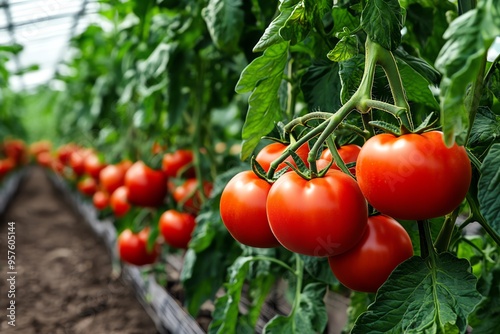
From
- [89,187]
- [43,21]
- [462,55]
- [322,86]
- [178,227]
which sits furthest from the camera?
[43,21]

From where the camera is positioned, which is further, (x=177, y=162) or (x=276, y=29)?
(x=177, y=162)

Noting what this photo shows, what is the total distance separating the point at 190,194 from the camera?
159 centimetres

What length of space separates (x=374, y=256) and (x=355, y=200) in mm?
94

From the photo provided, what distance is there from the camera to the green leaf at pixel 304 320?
0.93 metres

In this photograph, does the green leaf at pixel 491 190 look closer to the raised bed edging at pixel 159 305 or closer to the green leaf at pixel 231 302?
the green leaf at pixel 231 302

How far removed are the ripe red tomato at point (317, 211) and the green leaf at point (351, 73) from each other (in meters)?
0.13

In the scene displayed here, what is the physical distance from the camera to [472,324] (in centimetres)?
97

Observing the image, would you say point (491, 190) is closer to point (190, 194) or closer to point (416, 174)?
point (416, 174)

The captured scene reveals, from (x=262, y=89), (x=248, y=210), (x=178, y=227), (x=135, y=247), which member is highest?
(x=262, y=89)

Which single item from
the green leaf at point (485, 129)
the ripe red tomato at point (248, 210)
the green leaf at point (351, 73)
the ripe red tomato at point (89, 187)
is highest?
the green leaf at point (351, 73)

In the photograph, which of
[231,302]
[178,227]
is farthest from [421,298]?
[178,227]

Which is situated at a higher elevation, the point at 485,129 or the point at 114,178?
the point at 485,129

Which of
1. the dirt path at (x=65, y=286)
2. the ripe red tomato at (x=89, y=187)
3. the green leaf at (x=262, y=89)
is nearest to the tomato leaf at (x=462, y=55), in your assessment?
the green leaf at (x=262, y=89)

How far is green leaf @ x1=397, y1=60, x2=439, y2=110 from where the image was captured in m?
0.72
